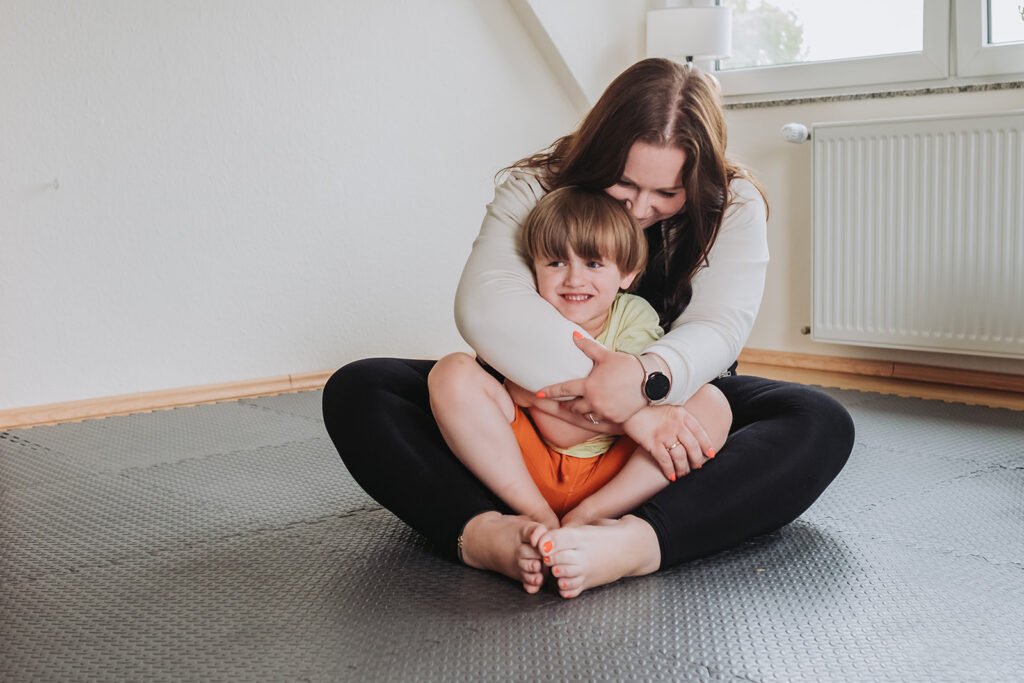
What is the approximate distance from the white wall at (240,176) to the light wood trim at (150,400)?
0.09 ft

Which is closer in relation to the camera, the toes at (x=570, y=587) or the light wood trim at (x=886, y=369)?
the toes at (x=570, y=587)

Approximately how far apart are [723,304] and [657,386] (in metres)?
0.18

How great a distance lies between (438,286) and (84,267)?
1012mm

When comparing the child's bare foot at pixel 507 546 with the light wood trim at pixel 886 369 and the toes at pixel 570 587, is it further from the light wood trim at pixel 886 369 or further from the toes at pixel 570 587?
the light wood trim at pixel 886 369

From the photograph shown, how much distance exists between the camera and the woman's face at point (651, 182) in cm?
123

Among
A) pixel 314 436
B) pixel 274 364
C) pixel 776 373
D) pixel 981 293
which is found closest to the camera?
pixel 314 436

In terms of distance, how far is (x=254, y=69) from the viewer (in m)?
2.46

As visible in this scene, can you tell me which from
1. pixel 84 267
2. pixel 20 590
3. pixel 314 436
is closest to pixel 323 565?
pixel 20 590

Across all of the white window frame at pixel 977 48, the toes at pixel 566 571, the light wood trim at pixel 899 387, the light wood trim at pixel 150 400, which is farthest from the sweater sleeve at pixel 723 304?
the light wood trim at pixel 150 400

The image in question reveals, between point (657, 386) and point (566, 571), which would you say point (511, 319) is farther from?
point (566, 571)

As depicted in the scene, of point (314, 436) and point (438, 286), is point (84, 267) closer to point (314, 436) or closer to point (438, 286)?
point (314, 436)

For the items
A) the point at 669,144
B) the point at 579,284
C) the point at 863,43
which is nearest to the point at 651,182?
the point at 669,144

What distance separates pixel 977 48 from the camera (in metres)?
2.43

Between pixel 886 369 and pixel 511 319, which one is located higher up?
pixel 511 319
